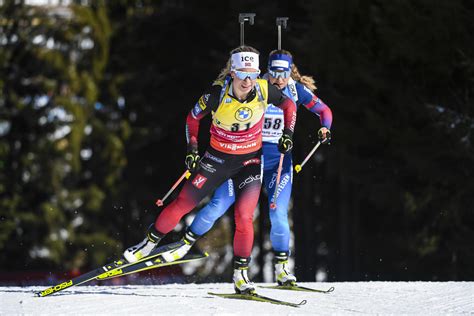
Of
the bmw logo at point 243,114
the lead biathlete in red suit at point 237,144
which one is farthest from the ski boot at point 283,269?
the bmw logo at point 243,114

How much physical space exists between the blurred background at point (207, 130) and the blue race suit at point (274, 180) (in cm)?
536

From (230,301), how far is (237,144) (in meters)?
1.35

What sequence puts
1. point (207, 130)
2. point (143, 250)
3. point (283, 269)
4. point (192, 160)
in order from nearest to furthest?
point (192, 160), point (143, 250), point (283, 269), point (207, 130)

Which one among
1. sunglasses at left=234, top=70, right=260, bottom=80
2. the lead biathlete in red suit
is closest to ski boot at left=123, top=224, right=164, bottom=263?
the lead biathlete in red suit

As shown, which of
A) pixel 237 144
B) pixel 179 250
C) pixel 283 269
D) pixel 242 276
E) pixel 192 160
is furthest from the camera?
pixel 283 269

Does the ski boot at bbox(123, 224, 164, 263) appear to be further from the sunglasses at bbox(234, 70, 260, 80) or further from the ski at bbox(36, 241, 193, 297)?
the sunglasses at bbox(234, 70, 260, 80)

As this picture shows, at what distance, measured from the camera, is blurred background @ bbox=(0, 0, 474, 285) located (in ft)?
58.2

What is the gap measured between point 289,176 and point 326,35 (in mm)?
8490

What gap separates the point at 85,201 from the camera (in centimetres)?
2966

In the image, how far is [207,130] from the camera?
25.2 metres

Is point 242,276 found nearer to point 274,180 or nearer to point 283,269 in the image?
point 283,269

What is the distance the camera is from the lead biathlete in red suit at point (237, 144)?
9.93 m

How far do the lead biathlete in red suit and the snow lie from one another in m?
0.56

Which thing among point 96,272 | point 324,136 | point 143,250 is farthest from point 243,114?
point 96,272
